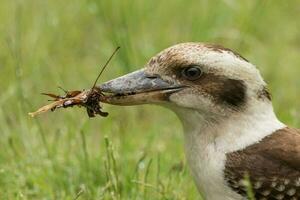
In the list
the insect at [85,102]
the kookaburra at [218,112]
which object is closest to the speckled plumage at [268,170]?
the kookaburra at [218,112]

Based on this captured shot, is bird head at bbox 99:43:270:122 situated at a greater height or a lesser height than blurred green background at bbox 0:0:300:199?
greater

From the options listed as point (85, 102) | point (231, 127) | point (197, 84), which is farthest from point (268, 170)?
point (85, 102)

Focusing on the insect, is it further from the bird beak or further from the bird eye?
the bird eye

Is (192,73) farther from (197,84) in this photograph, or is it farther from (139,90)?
(139,90)

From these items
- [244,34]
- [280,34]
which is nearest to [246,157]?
[244,34]

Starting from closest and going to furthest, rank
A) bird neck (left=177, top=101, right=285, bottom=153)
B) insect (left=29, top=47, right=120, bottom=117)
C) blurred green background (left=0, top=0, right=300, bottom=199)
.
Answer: bird neck (left=177, top=101, right=285, bottom=153), insect (left=29, top=47, right=120, bottom=117), blurred green background (left=0, top=0, right=300, bottom=199)

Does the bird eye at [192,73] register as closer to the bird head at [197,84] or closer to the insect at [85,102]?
the bird head at [197,84]

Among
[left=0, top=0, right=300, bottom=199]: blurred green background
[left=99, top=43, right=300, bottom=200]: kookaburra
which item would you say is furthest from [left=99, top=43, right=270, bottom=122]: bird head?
[left=0, top=0, right=300, bottom=199]: blurred green background

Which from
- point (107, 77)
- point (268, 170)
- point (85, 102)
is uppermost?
point (85, 102)
